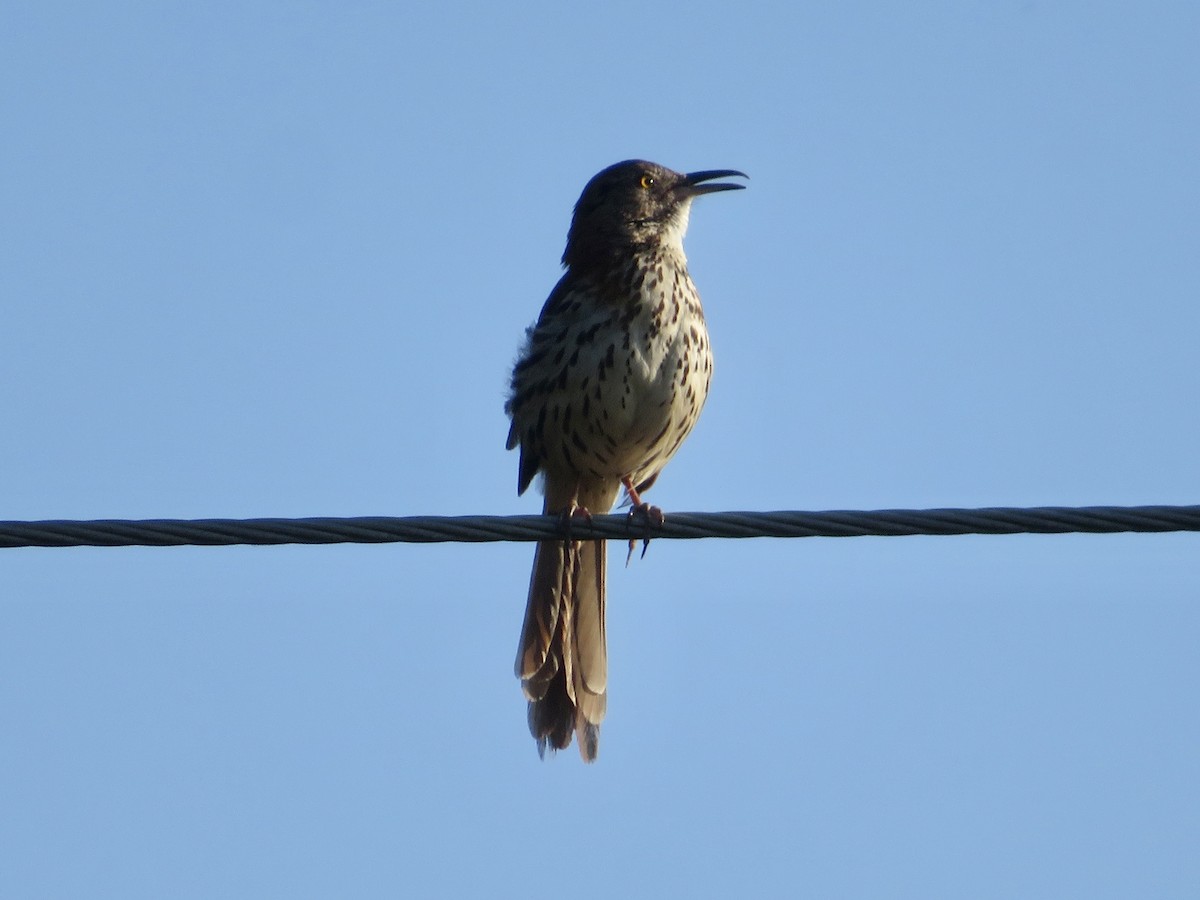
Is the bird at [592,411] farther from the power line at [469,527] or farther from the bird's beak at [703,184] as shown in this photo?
the power line at [469,527]

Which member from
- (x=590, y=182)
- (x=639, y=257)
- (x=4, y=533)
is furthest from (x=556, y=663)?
(x=4, y=533)

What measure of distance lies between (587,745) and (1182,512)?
137 inches

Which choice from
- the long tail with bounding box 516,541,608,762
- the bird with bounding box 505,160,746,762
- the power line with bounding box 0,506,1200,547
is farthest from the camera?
the long tail with bounding box 516,541,608,762

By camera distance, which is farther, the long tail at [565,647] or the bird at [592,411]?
the long tail at [565,647]

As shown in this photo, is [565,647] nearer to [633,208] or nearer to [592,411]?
[592,411]

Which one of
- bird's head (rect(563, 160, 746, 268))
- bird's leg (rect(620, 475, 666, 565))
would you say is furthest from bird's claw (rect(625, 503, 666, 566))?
bird's head (rect(563, 160, 746, 268))

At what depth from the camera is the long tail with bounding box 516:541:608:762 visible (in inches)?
288

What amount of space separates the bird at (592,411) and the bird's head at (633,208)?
0.05 ft

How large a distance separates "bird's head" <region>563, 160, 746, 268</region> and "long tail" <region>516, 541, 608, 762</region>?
4.21 feet

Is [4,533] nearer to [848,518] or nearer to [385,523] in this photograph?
[385,523]

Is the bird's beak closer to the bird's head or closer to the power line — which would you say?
the bird's head

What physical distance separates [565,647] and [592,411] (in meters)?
1.02

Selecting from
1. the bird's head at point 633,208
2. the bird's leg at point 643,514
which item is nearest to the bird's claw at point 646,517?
the bird's leg at point 643,514

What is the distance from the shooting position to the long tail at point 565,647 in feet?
24.0
